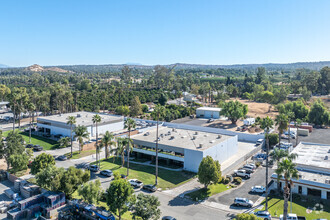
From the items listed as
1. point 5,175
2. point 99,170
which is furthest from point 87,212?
point 5,175

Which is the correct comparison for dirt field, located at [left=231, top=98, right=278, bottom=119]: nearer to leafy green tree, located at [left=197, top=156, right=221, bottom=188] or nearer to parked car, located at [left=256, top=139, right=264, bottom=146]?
parked car, located at [left=256, top=139, right=264, bottom=146]

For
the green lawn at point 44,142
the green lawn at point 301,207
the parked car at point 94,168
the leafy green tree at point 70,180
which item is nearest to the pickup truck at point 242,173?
the green lawn at point 301,207

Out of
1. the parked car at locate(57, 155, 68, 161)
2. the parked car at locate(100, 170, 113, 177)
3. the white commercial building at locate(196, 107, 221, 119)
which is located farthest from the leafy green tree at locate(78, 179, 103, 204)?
the white commercial building at locate(196, 107, 221, 119)

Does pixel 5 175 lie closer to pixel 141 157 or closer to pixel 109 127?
pixel 141 157

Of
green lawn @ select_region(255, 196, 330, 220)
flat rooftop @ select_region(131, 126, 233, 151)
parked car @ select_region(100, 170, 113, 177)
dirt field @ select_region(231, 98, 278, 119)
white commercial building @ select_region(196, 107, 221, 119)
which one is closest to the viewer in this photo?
green lawn @ select_region(255, 196, 330, 220)

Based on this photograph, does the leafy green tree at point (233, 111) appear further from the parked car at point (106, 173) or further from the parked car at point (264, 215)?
the parked car at point (264, 215)

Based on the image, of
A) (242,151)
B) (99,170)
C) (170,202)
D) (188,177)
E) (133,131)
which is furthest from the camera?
(133,131)
